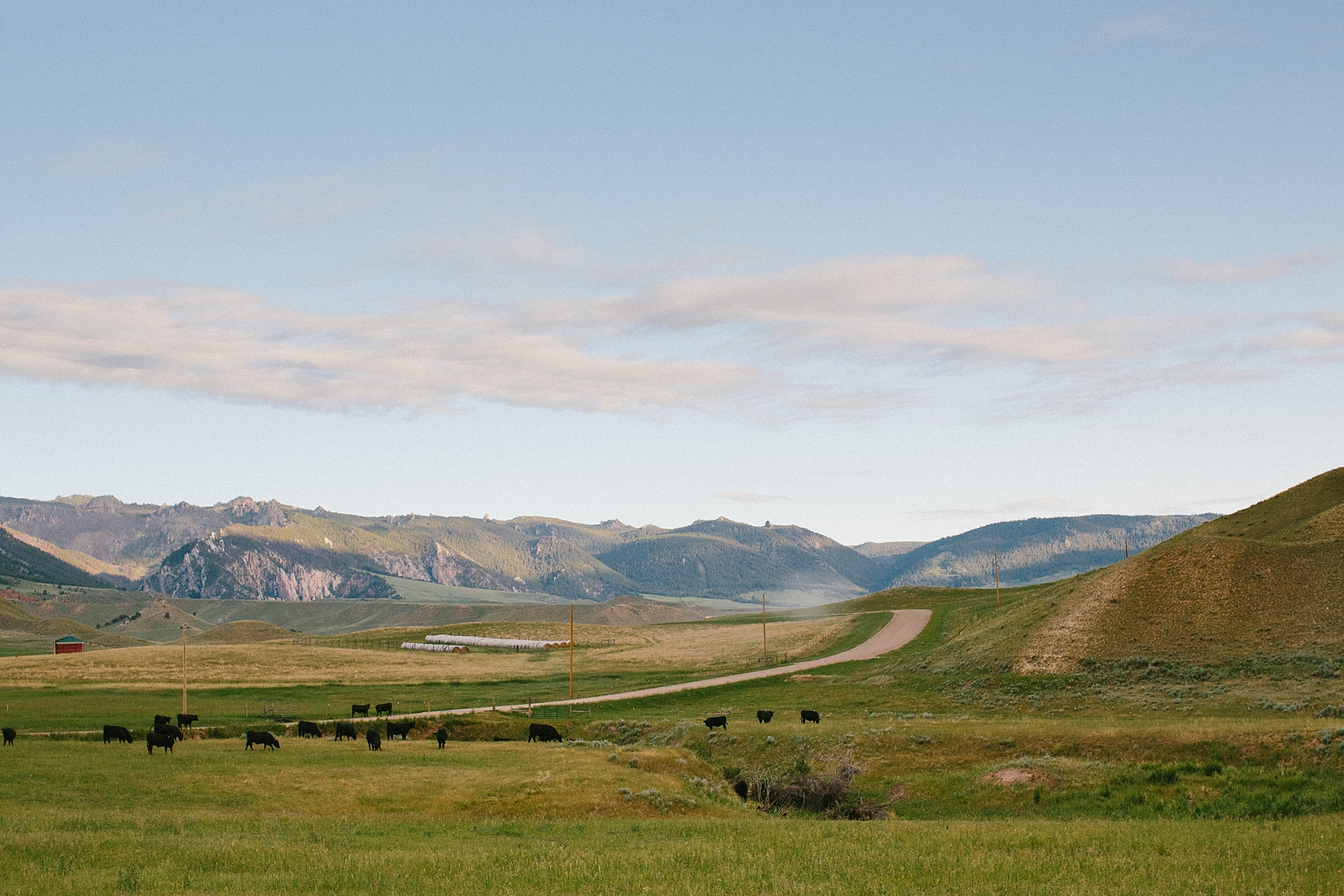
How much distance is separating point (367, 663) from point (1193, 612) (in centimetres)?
10493

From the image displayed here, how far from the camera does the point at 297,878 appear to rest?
21094mm

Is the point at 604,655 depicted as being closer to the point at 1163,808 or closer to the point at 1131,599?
the point at 1131,599

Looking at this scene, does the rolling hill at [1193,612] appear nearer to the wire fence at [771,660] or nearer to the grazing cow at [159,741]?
the wire fence at [771,660]

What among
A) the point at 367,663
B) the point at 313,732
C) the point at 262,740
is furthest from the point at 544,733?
the point at 367,663

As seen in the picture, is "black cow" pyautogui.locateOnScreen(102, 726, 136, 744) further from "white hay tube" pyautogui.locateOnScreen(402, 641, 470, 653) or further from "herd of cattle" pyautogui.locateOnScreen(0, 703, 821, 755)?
"white hay tube" pyautogui.locateOnScreen(402, 641, 470, 653)

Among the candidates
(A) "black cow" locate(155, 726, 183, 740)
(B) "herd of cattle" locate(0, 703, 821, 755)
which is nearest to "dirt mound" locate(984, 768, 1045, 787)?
(B) "herd of cattle" locate(0, 703, 821, 755)

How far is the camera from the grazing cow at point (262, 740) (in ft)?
→ 173

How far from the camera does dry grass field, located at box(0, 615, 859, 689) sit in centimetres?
11431

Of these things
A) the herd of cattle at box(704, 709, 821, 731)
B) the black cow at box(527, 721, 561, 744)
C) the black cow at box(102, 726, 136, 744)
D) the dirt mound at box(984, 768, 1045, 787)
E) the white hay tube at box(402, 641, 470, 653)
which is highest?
the black cow at box(102, 726, 136, 744)

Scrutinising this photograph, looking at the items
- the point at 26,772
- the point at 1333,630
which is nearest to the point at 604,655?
the point at 1333,630

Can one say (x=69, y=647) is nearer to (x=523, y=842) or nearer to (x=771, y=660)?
(x=771, y=660)

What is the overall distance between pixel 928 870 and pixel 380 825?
19.2m

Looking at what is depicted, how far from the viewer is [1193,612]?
87000 mm

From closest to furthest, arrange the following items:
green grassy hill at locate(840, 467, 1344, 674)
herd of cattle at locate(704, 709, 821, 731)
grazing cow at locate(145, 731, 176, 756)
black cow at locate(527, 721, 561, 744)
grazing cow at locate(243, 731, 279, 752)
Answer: grazing cow at locate(145, 731, 176, 756) < grazing cow at locate(243, 731, 279, 752) < black cow at locate(527, 721, 561, 744) < herd of cattle at locate(704, 709, 821, 731) < green grassy hill at locate(840, 467, 1344, 674)
